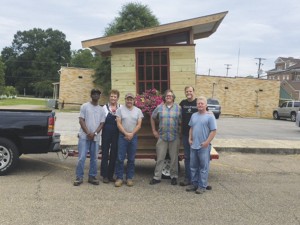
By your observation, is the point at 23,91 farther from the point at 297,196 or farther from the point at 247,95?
the point at 297,196

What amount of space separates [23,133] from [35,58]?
10014 centimetres

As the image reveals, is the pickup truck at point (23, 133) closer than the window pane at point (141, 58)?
Yes

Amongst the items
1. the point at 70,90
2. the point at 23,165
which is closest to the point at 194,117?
the point at 23,165

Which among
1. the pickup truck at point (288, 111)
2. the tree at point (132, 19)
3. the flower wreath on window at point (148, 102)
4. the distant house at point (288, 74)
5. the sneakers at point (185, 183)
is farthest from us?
the distant house at point (288, 74)

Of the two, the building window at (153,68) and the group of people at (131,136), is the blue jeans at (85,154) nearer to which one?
the group of people at (131,136)

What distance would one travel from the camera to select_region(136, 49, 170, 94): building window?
31.1 ft

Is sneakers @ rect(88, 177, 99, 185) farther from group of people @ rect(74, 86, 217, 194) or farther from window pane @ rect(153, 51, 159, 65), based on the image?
window pane @ rect(153, 51, 159, 65)

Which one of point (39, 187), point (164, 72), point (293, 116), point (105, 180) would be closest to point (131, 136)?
point (105, 180)

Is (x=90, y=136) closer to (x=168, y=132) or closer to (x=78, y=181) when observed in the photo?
(x=78, y=181)

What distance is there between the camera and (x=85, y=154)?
22.7ft

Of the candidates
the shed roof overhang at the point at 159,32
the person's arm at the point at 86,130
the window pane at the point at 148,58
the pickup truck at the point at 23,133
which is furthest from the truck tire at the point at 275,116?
the person's arm at the point at 86,130

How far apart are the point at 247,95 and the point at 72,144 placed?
29121mm

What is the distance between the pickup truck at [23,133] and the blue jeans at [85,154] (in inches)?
38.2

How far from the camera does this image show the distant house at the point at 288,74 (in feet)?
244
